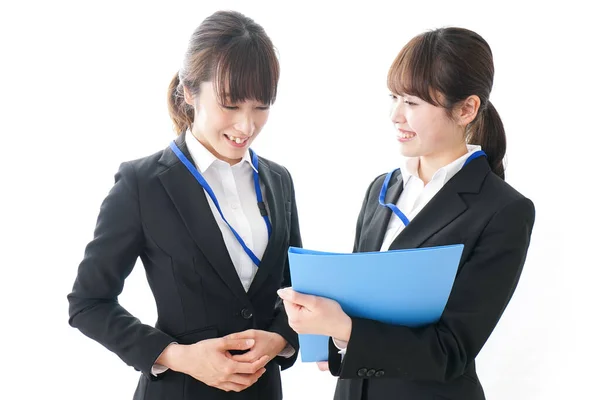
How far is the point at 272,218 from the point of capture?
1.89 metres

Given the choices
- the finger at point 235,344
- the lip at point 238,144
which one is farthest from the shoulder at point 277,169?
the finger at point 235,344

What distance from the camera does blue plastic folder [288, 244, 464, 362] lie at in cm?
142

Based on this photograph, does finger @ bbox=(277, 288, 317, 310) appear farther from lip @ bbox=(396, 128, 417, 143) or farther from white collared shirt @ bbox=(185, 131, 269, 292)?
lip @ bbox=(396, 128, 417, 143)

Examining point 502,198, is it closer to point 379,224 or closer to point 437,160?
point 437,160

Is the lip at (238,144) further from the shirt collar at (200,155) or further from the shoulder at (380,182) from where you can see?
the shoulder at (380,182)

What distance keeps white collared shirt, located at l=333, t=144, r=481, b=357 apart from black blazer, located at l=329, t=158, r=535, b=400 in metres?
0.04

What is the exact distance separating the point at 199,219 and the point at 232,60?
0.40m

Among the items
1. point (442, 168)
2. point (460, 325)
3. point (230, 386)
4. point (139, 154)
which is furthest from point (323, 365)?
→ point (139, 154)

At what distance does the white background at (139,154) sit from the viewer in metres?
2.90

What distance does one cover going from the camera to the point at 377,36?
3.29m

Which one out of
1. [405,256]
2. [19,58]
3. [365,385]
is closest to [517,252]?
[405,256]

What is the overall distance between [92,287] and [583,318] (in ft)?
6.93

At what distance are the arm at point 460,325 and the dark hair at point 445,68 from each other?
308 mm

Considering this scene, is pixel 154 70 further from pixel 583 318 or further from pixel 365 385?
pixel 583 318
